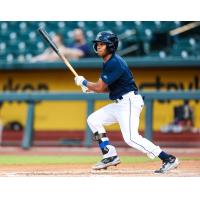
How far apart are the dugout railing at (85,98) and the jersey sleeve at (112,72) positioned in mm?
3902

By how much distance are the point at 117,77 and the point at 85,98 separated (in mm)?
4277

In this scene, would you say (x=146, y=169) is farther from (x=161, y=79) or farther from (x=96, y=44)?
(x=161, y=79)

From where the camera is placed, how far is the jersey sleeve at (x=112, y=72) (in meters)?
7.12

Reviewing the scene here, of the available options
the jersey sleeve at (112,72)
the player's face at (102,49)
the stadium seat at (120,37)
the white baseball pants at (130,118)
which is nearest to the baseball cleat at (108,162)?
the white baseball pants at (130,118)

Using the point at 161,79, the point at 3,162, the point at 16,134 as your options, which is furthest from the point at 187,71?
the point at 3,162

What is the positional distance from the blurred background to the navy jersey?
3.99m

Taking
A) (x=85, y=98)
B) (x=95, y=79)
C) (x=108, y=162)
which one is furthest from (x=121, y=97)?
(x=95, y=79)

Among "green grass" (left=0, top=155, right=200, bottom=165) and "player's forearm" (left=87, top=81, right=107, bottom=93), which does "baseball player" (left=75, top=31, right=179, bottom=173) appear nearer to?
"player's forearm" (left=87, top=81, right=107, bottom=93)

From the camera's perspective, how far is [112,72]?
7125mm

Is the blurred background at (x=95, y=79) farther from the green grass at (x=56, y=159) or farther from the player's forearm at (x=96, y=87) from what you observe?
the player's forearm at (x=96, y=87)

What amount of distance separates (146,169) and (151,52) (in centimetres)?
544

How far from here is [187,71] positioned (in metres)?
12.2

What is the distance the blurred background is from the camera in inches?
465

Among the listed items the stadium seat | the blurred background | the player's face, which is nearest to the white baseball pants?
the player's face
